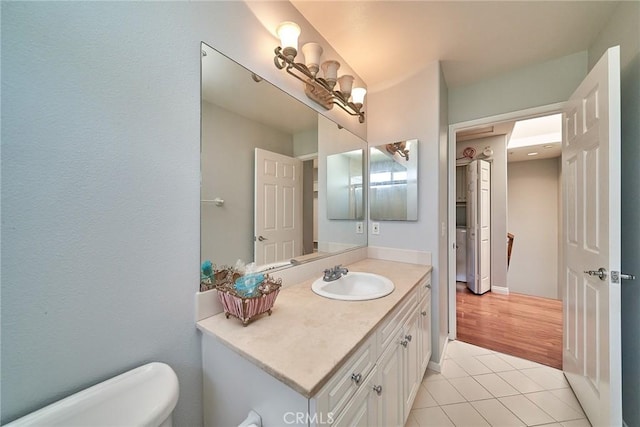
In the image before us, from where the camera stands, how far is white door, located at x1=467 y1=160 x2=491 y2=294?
3.39 metres

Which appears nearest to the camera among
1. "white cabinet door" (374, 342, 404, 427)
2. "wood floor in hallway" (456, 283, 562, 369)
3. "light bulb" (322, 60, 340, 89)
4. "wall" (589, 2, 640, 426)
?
"white cabinet door" (374, 342, 404, 427)

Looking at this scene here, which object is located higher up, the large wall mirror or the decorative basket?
the large wall mirror

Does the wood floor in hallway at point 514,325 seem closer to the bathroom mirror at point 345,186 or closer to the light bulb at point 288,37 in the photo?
the bathroom mirror at point 345,186

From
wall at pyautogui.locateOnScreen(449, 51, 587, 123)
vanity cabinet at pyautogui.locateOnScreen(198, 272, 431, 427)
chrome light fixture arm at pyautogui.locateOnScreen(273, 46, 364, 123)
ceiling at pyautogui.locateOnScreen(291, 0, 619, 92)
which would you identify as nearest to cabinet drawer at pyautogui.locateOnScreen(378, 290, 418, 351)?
vanity cabinet at pyautogui.locateOnScreen(198, 272, 431, 427)

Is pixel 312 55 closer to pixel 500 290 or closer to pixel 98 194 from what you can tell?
pixel 98 194

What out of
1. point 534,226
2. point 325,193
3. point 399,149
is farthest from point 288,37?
point 534,226

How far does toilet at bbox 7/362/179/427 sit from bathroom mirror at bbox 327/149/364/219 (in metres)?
1.31

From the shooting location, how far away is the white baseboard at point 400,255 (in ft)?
6.06

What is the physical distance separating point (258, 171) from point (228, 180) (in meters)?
0.19

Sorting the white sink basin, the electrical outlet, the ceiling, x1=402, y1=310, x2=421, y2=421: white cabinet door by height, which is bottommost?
x1=402, y1=310, x2=421, y2=421: white cabinet door

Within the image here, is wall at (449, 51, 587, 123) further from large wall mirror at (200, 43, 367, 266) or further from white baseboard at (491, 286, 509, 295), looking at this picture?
white baseboard at (491, 286, 509, 295)

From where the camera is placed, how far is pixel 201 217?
3.03 feet

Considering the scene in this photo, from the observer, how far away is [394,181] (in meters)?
2.00

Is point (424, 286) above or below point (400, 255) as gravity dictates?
below
